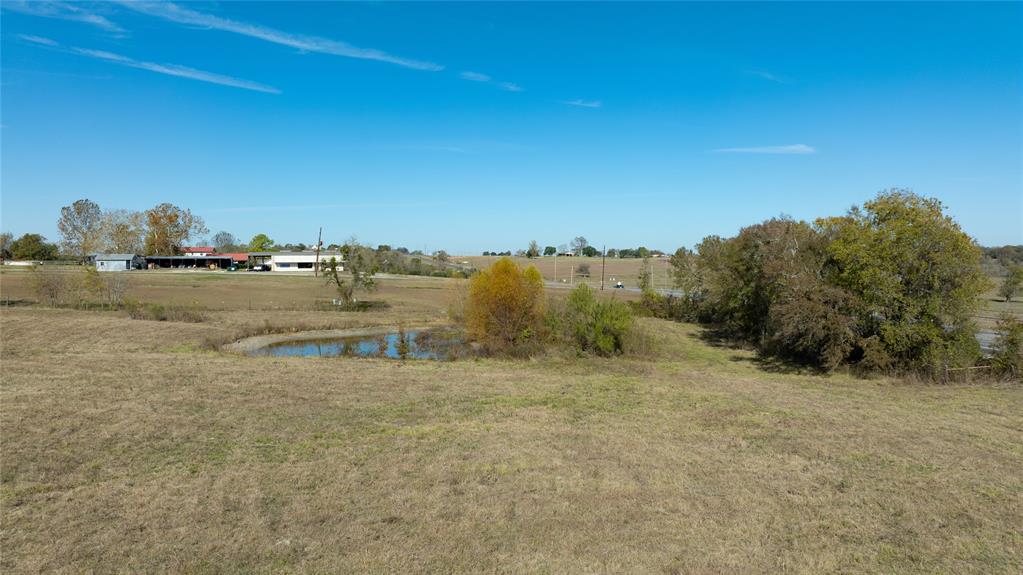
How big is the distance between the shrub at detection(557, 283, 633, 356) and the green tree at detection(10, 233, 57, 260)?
127 metres

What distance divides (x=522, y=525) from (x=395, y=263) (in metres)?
98.6

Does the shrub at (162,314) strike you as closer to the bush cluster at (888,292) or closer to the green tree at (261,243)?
the bush cluster at (888,292)

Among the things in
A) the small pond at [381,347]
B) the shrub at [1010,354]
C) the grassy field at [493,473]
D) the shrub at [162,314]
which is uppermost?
the shrub at [1010,354]

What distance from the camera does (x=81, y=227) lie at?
11469 cm

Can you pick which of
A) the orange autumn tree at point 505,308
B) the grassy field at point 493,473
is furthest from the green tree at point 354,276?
the grassy field at point 493,473

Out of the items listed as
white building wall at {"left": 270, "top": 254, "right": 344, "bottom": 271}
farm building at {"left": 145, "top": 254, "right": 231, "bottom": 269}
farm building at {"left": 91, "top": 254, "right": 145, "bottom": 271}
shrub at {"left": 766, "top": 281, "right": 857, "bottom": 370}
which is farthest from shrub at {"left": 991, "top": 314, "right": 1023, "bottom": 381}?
farm building at {"left": 91, "top": 254, "right": 145, "bottom": 271}

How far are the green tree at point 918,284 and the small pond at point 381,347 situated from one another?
17.1 m

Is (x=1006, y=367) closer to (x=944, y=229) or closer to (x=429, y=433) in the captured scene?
(x=944, y=229)

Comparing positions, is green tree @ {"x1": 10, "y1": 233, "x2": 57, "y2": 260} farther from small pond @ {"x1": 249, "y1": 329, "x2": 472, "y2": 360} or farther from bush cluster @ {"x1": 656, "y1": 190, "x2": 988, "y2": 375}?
bush cluster @ {"x1": 656, "y1": 190, "x2": 988, "y2": 375}

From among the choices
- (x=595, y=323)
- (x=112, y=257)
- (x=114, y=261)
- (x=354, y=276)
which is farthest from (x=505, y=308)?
(x=112, y=257)

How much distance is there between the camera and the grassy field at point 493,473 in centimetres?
766

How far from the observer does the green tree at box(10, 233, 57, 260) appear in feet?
368

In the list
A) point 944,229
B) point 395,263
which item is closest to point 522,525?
point 944,229

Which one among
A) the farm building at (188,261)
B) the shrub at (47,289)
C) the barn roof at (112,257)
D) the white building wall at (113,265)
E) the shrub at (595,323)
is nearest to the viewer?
the shrub at (595,323)
